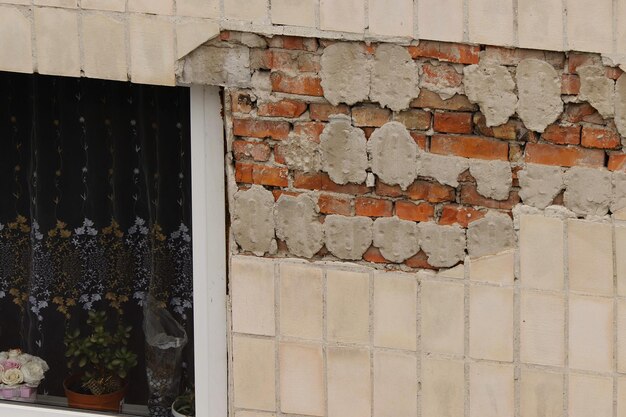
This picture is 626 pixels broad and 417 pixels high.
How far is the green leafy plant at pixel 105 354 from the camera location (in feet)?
17.3

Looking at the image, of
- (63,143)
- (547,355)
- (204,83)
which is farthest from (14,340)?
(547,355)

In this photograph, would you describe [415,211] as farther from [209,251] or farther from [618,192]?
[209,251]

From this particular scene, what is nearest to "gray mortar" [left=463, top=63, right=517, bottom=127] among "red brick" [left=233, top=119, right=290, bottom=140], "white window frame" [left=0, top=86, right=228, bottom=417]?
"red brick" [left=233, top=119, right=290, bottom=140]

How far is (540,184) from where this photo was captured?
447cm

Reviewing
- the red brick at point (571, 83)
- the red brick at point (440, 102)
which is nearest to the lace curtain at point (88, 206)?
the red brick at point (440, 102)

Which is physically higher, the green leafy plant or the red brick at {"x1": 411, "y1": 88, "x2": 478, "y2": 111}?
the red brick at {"x1": 411, "y1": 88, "x2": 478, "y2": 111}

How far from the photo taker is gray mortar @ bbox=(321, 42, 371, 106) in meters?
4.59

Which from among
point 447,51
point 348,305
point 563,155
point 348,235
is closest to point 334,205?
point 348,235

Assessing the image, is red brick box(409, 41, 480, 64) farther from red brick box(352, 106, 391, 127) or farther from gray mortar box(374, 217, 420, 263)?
gray mortar box(374, 217, 420, 263)

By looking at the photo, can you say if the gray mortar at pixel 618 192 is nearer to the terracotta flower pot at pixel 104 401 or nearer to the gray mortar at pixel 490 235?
the gray mortar at pixel 490 235

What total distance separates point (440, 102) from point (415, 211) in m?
0.38

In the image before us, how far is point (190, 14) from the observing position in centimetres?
472

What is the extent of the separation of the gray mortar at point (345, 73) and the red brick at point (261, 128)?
0.21 meters

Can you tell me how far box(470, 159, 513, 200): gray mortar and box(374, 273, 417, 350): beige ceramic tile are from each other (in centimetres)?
40
